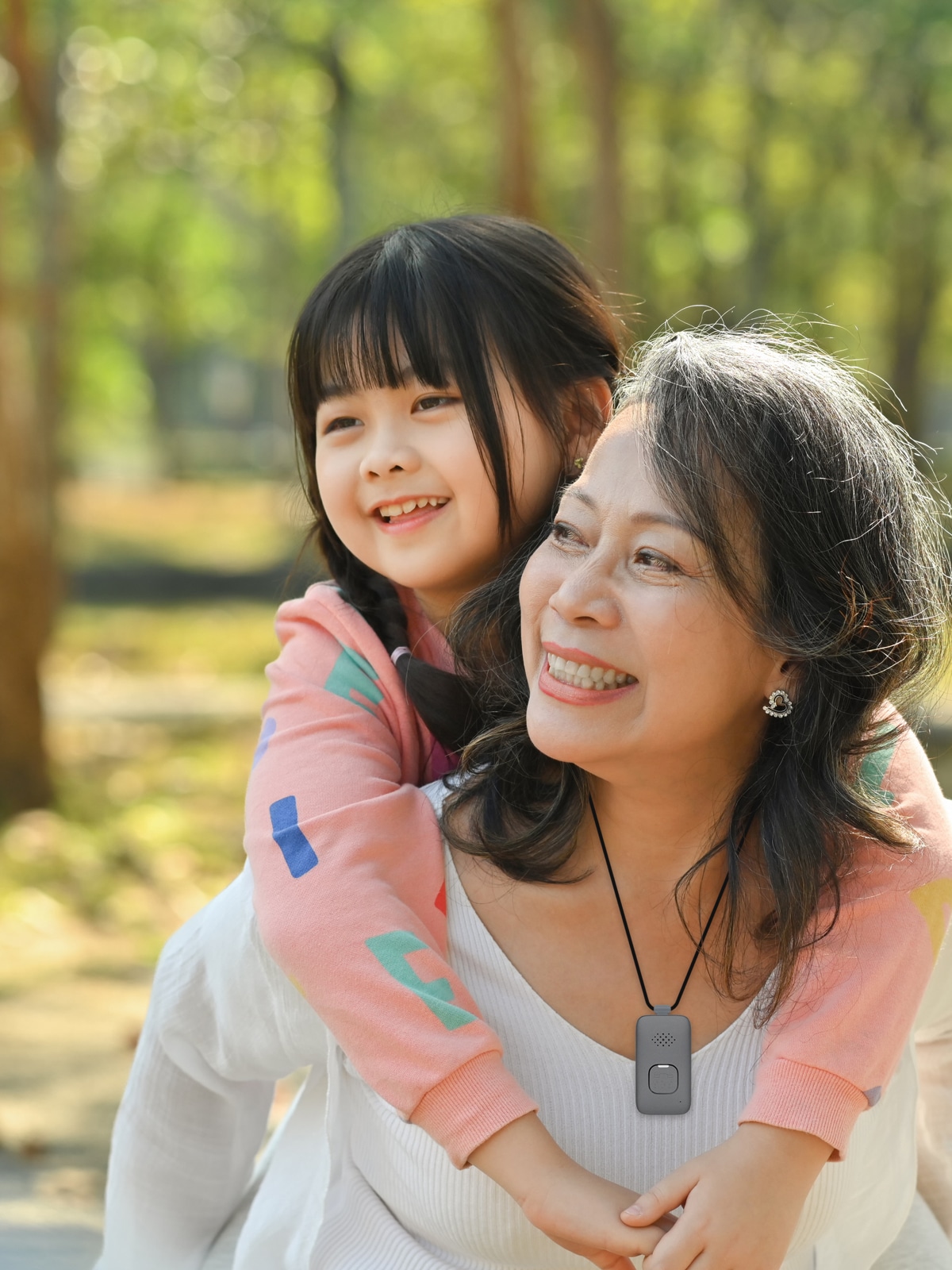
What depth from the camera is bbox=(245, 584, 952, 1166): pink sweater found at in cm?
173

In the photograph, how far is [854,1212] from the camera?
6.52 ft

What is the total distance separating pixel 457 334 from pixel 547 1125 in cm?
114

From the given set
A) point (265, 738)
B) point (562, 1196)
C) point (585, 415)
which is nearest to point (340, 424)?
point (585, 415)

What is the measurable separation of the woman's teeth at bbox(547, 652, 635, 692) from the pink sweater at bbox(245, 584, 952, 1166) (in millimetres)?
330

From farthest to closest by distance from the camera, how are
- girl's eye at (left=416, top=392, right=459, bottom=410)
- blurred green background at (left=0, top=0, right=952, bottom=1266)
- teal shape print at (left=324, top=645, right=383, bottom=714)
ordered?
blurred green background at (left=0, top=0, right=952, bottom=1266), girl's eye at (left=416, top=392, right=459, bottom=410), teal shape print at (left=324, top=645, right=383, bottom=714)

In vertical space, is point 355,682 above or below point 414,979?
above

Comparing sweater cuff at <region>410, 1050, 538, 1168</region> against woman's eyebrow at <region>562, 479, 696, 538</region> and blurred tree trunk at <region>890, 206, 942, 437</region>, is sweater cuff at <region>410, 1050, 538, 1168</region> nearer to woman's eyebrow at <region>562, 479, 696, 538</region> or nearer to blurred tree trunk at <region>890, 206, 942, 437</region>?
woman's eyebrow at <region>562, 479, 696, 538</region>

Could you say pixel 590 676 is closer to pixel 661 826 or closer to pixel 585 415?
pixel 661 826

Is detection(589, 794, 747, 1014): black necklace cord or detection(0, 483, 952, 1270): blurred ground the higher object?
detection(589, 794, 747, 1014): black necklace cord

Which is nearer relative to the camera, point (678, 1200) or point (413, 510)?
point (678, 1200)

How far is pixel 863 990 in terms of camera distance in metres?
1.79

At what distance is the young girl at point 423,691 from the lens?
1.73m

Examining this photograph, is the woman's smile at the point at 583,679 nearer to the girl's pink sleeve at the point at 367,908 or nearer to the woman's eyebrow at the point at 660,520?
the woman's eyebrow at the point at 660,520

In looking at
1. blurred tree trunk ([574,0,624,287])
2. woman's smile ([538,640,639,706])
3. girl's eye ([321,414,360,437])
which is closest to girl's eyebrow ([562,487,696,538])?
woman's smile ([538,640,639,706])
